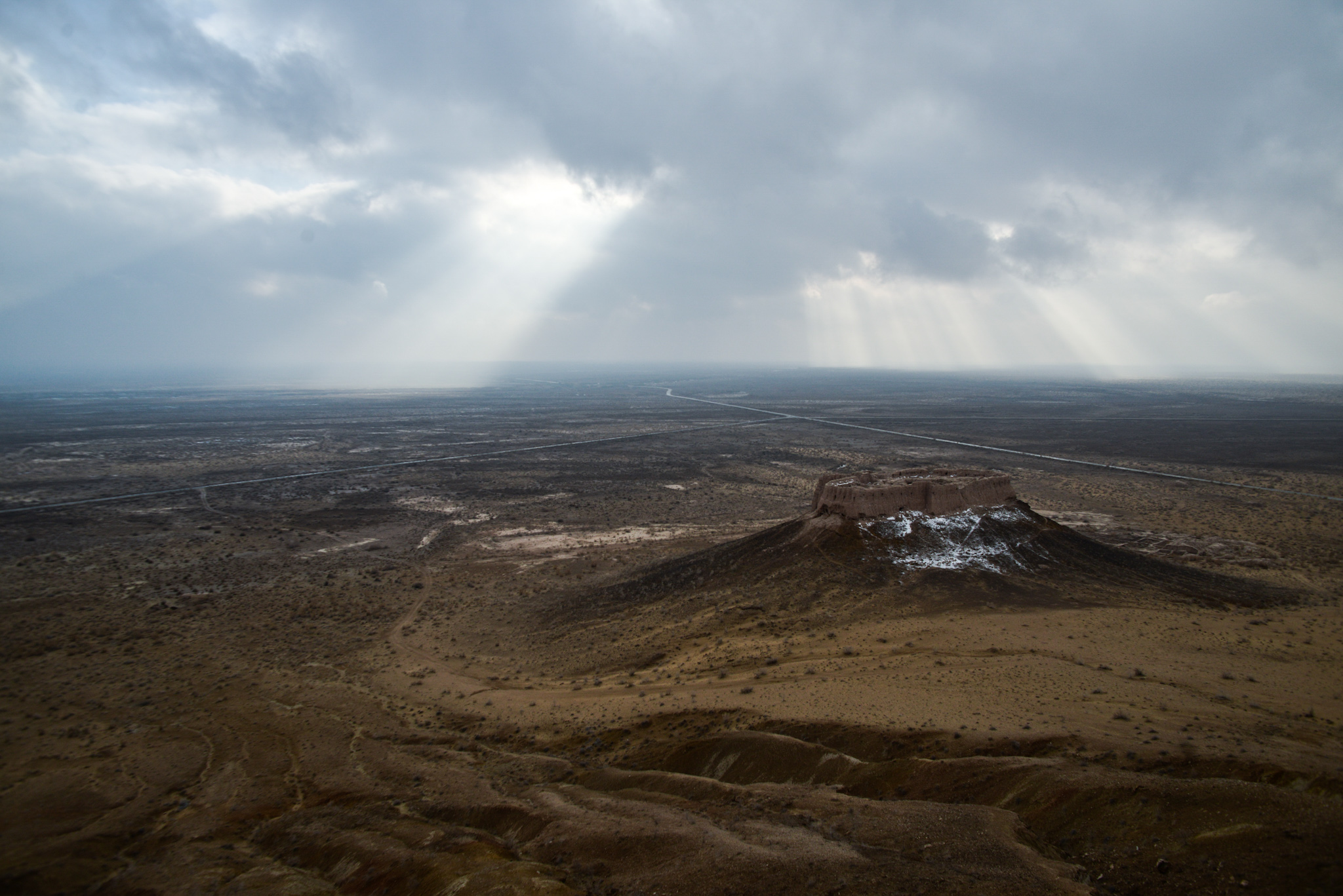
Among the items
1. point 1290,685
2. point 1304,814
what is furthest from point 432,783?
point 1290,685

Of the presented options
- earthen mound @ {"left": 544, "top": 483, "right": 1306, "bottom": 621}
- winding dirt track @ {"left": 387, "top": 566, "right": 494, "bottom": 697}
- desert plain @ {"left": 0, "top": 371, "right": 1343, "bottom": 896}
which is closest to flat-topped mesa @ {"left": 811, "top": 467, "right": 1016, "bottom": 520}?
earthen mound @ {"left": 544, "top": 483, "right": 1306, "bottom": 621}

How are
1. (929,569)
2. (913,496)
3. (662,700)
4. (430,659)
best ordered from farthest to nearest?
(913,496) → (929,569) → (430,659) → (662,700)

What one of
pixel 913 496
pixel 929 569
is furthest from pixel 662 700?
pixel 913 496

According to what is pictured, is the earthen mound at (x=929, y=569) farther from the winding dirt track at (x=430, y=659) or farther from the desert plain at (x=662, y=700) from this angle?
the winding dirt track at (x=430, y=659)

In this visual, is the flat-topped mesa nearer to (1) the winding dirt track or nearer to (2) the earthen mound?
(2) the earthen mound

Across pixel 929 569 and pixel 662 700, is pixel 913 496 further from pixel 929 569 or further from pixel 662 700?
pixel 662 700

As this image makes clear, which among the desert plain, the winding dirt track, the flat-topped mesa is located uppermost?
the flat-topped mesa

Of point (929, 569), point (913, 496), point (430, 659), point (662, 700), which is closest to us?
point (662, 700)
